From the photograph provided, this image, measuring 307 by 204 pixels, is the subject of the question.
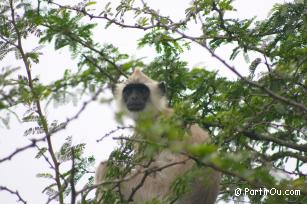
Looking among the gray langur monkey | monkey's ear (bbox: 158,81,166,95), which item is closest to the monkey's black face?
the gray langur monkey

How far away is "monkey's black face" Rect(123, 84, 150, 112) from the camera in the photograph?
7488mm

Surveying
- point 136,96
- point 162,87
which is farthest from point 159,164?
point 136,96

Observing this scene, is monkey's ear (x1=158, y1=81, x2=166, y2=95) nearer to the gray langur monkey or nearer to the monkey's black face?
the gray langur monkey

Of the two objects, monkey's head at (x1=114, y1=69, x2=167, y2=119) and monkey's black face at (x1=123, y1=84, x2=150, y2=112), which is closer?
monkey's head at (x1=114, y1=69, x2=167, y2=119)

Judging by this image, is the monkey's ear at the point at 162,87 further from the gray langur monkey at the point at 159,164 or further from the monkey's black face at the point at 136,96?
the monkey's black face at the point at 136,96

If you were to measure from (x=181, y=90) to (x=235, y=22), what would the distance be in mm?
984

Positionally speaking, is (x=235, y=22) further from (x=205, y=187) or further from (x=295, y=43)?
(x=205, y=187)

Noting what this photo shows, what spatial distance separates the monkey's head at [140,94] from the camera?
7.30 m

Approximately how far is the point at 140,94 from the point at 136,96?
9 cm

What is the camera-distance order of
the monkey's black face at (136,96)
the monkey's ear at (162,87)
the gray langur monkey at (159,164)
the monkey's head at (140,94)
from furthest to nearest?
the monkey's black face at (136,96)
the monkey's head at (140,94)
the monkey's ear at (162,87)
the gray langur monkey at (159,164)

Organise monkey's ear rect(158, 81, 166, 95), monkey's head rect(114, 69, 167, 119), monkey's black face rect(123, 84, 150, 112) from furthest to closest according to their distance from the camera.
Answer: monkey's black face rect(123, 84, 150, 112), monkey's head rect(114, 69, 167, 119), monkey's ear rect(158, 81, 166, 95)

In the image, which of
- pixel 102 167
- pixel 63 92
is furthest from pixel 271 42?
pixel 63 92

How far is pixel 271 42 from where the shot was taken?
6.49 metres

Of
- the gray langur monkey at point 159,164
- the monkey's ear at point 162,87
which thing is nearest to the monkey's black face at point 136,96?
the gray langur monkey at point 159,164
